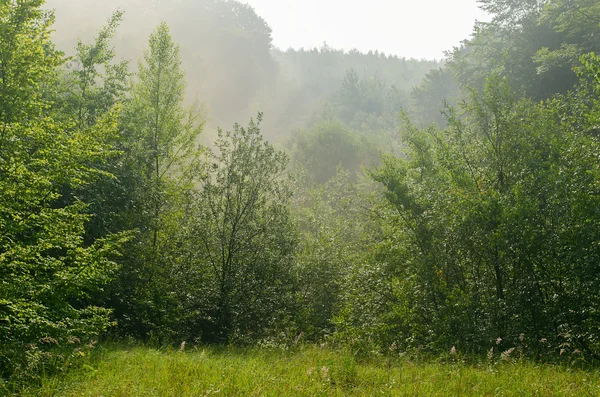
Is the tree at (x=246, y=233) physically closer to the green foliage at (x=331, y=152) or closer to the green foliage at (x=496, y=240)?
the green foliage at (x=496, y=240)

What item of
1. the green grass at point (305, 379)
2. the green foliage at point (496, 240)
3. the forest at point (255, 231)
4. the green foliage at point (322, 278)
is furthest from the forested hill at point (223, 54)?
the green grass at point (305, 379)

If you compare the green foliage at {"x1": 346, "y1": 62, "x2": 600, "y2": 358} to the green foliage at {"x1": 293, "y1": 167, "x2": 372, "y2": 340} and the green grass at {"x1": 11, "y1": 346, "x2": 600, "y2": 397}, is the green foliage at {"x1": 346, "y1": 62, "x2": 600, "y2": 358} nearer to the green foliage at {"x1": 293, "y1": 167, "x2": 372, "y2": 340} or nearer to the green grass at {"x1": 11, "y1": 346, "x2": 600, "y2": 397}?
the green foliage at {"x1": 293, "y1": 167, "x2": 372, "y2": 340}

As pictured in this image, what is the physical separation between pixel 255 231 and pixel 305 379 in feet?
22.4

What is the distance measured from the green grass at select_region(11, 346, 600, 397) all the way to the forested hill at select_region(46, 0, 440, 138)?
44079 mm

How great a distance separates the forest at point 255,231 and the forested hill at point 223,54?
35893 mm

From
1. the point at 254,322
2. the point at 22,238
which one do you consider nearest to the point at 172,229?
the point at 254,322

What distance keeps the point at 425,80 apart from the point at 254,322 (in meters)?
48.1

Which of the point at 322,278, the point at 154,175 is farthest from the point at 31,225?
the point at 322,278

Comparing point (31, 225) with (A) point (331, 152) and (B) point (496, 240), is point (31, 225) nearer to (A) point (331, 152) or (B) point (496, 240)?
(B) point (496, 240)

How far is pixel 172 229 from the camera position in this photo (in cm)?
1398

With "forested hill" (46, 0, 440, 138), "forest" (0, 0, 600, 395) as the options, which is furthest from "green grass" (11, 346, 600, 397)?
"forested hill" (46, 0, 440, 138)

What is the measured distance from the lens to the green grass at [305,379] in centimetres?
587

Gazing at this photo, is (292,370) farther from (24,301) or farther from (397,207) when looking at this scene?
(397,207)

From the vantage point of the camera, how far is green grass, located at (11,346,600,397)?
5867mm
